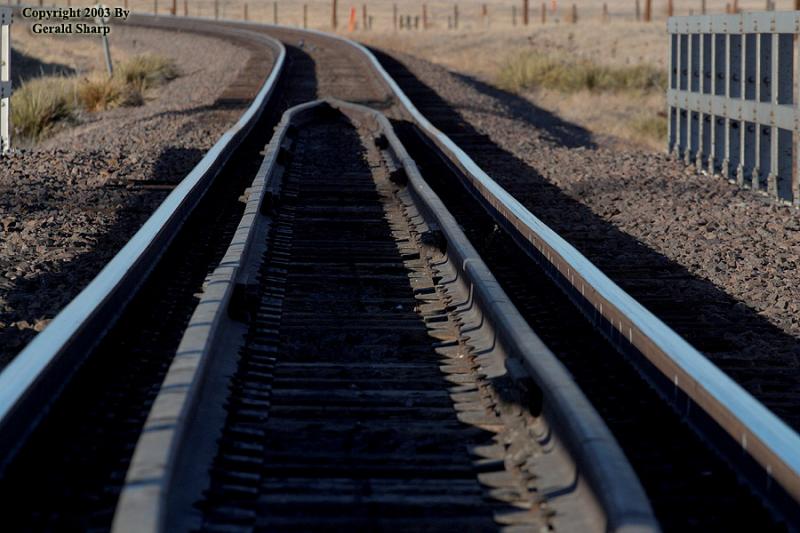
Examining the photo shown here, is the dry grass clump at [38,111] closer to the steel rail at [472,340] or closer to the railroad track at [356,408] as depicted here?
the railroad track at [356,408]

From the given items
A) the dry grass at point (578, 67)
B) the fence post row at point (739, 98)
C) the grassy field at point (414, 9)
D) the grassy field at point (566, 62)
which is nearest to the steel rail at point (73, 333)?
the fence post row at point (739, 98)

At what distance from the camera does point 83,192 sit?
11.7 m

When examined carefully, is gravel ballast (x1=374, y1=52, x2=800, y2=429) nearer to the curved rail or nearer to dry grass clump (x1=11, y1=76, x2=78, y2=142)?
the curved rail

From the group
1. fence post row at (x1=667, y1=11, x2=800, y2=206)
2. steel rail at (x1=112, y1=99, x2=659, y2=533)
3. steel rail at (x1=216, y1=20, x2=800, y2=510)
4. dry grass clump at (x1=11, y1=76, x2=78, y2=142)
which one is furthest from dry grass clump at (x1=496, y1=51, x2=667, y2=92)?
steel rail at (x1=112, y1=99, x2=659, y2=533)

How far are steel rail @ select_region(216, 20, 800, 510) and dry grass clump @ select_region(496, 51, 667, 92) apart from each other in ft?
79.7

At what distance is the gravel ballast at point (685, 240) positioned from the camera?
263 inches

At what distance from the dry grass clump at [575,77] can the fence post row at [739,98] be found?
15277mm

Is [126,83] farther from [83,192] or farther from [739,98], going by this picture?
[83,192]

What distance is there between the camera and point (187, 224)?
947cm

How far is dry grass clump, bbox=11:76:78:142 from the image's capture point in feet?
70.5

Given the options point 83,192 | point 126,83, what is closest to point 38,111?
point 126,83

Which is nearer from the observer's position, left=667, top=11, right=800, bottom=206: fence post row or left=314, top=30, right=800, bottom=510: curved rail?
left=314, top=30, right=800, bottom=510: curved rail

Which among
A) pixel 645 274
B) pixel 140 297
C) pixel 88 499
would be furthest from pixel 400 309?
pixel 88 499

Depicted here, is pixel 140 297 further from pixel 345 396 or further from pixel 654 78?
pixel 654 78
